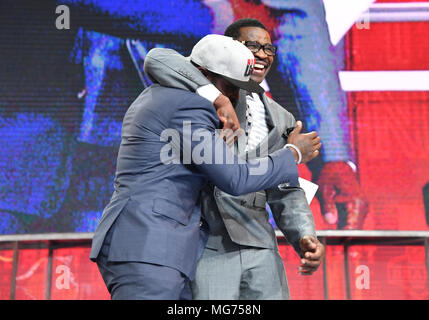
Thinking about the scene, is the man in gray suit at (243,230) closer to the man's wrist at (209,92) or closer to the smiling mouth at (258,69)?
the man's wrist at (209,92)

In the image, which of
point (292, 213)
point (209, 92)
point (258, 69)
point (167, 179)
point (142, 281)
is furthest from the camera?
point (258, 69)

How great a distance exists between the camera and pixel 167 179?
55.0 inches

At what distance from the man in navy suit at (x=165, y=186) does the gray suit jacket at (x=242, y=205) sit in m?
0.07

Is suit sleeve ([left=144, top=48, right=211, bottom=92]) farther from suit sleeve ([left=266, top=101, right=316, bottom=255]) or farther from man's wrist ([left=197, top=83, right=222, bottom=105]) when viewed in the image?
suit sleeve ([left=266, top=101, right=316, bottom=255])

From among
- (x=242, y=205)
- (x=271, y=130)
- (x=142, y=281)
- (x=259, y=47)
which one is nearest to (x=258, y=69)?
(x=259, y=47)

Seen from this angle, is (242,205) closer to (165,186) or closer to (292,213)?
(292,213)

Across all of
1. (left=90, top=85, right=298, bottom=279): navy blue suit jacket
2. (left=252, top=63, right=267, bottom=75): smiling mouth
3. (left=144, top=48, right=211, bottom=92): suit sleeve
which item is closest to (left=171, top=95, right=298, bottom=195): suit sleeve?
(left=90, top=85, right=298, bottom=279): navy blue suit jacket

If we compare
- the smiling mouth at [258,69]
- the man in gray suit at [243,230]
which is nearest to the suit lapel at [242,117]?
the man in gray suit at [243,230]

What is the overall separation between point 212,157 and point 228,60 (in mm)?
303

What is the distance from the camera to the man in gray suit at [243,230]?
1528 mm

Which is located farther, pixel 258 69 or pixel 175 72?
pixel 258 69
